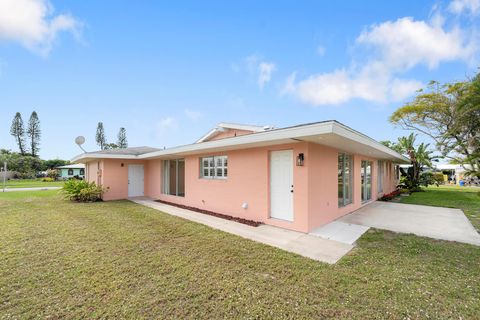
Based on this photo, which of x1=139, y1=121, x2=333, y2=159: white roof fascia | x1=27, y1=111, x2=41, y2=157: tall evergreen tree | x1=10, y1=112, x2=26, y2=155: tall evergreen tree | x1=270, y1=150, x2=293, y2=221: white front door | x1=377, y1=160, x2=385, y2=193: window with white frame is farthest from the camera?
x1=27, y1=111, x2=41, y2=157: tall evergreen tree

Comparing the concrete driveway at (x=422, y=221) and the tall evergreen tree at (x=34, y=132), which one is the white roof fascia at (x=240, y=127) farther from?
the tall evergreen tree at (x=34, y=132)

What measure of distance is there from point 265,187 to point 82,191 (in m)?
10.1

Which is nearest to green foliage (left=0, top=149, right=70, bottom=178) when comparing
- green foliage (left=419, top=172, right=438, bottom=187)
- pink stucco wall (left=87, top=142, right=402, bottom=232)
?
pink stucco wall (left=87, top=142, right=402, bottom=232)

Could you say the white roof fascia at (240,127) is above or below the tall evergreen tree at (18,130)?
below

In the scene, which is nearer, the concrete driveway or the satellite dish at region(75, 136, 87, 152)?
the concrete driveway

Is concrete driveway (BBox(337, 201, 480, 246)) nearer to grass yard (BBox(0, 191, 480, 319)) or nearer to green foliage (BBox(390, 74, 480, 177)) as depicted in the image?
grass yard (BBox(0, 191, 480, 319))

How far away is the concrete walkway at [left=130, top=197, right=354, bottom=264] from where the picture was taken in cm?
451

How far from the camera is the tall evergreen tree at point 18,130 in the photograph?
40.6m

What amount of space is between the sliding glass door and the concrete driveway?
4.42ft

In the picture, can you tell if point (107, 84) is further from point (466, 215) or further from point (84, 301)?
point (466, 215)

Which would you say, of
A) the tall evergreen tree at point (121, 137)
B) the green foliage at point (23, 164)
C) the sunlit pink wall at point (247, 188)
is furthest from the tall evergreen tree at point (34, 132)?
the sunlit pink wall at point (247, 188)

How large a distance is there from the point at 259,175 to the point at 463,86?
19.3 m

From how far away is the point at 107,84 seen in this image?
13.0 meters

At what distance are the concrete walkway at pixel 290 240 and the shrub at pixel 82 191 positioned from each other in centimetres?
737
